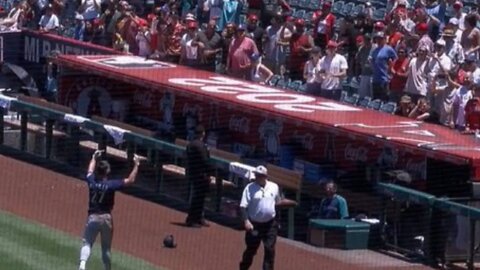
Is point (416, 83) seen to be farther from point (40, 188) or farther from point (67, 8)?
point (67, 8)

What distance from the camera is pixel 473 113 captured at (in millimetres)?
14852

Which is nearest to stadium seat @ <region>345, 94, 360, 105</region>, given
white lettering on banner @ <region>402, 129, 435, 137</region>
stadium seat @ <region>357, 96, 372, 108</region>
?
stadium seat @ <region>357, 96, 372, 108</region>

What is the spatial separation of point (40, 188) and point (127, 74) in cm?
207

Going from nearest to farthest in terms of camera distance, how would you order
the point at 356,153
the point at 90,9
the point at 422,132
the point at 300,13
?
the point at 422,132
the point at 356,153
the point at 300,13
the point at 90,9

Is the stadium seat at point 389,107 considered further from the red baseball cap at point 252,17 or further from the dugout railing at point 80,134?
the red baseball cap at point 252,17

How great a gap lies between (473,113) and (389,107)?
1556 millimetres

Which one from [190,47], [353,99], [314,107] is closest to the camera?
[314,107]

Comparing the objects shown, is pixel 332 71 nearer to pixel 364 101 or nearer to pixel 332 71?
pixel 332 71

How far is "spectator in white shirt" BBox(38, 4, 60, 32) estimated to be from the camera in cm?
2191

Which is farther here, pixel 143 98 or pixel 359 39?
pixel 143 98

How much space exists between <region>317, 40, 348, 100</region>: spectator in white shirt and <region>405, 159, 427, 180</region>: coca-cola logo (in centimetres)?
223

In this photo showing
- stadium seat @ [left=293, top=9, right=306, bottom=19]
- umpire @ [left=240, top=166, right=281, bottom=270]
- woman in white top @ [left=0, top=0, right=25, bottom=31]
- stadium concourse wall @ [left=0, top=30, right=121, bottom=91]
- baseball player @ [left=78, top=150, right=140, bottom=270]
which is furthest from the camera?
woman in white top @ [left=0, top=0, right=25, bottom=31]

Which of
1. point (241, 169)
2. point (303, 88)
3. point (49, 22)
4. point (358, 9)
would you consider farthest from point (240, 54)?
point (49, 22)

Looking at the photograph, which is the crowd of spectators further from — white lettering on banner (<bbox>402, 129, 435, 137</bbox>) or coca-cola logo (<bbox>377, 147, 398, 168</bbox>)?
coca-cola logo (<bbox>377, 147, 398, 168</bbox>)
